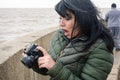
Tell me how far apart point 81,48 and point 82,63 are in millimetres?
110

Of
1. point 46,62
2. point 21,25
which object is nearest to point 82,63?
point 46,62

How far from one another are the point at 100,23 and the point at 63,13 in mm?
296

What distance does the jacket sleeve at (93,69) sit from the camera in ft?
7.76

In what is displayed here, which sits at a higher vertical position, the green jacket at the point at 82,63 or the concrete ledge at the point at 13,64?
the green jacket at the point at 82,63

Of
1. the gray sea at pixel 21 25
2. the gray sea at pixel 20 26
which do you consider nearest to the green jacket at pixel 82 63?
the gray sea at pixel 21 25

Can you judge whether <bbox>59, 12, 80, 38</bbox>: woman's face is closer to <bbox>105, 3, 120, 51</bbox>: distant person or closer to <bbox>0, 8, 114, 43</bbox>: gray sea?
<bbox>0, 8, 114, 43</bbox>: gray sea

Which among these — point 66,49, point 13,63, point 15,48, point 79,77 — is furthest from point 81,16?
point 15,48

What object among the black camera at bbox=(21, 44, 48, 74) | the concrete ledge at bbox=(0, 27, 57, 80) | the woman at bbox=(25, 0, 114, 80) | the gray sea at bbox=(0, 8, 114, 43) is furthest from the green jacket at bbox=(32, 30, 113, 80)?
the concrete ledge at bbox=(0, 27, 57, 80)

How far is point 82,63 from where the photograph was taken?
2422 mm

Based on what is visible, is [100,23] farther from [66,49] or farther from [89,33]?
[66,49]

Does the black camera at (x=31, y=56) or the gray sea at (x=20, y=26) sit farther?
the gray sea at (x=20, y=26)

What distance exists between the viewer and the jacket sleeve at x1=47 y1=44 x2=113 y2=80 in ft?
7.76

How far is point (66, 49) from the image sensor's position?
2.44 metres

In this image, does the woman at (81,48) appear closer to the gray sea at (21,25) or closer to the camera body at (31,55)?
the camera body at (31,55)
